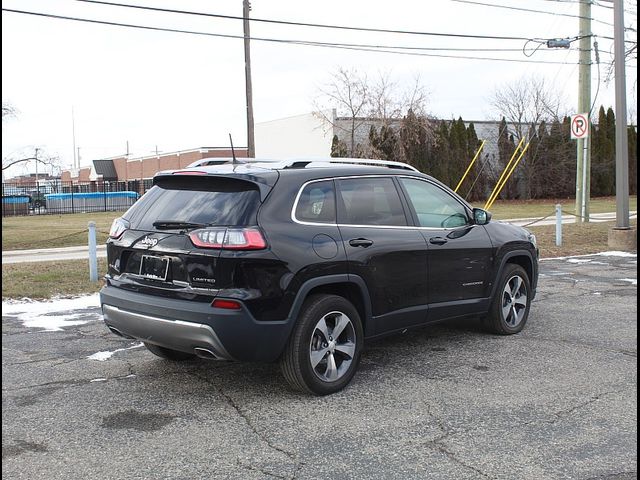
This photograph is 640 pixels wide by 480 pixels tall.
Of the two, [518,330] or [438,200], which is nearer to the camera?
[438,200]

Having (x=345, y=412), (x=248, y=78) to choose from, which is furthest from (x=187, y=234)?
(x=248, y=78)

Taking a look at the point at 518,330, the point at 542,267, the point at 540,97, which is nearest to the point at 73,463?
the point at 518,330

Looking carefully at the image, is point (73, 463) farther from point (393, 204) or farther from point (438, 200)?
point (438, 200)

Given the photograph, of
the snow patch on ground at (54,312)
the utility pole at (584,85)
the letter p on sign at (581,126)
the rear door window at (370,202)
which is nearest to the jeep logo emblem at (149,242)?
the rear door window at (370,202)

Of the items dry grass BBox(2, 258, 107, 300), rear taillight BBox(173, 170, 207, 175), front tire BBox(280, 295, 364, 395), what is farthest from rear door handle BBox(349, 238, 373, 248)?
dry grass BBox(2, 258, 107, 300)

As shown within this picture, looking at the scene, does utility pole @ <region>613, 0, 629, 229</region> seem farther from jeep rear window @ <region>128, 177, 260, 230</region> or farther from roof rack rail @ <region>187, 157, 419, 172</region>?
jeep rear window @ <region>128, 177, 260, 230</region>

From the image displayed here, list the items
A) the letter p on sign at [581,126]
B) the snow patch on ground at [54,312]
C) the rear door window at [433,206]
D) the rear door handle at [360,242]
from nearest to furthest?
the rear door handle at [360,242] < the rear door window at [433,206] < the snow patch on ground at [54,312] < the letter p on sign at [581,126]

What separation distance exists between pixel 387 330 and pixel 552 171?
38221 millimetres

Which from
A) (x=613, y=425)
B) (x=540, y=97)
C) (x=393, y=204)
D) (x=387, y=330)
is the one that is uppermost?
(x=540, y=97)

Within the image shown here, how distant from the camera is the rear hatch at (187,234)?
4684 mm

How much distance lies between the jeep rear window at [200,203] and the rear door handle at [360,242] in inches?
33.8

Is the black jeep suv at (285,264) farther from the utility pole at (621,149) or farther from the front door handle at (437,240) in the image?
the utility pole at (621,149)

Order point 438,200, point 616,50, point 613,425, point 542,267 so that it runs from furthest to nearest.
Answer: point 616,50 < point 542,267 < point 438,200 < point 613,425

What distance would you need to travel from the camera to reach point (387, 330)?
220 inches
